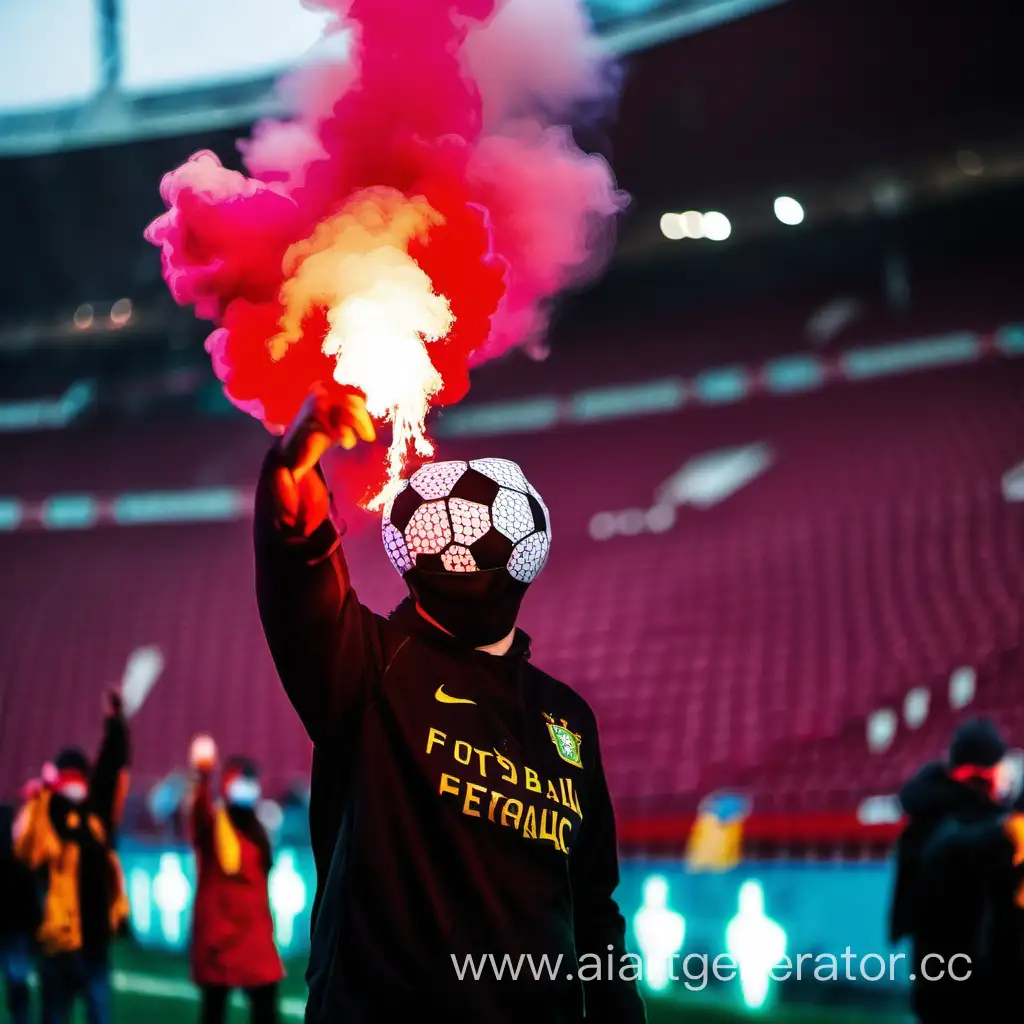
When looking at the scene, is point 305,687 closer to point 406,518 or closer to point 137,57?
point 406,518

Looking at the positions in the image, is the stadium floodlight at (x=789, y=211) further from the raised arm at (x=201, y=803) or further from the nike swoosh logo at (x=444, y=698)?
the nike swoosh logo at (x=444, y=698)

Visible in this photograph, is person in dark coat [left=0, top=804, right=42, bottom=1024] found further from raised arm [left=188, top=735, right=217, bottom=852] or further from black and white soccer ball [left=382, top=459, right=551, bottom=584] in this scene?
black and white soccer ball [left=382, top=459, right=551, bottom=584]

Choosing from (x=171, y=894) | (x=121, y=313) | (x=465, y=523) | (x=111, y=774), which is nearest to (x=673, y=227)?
(x=121, y=313)

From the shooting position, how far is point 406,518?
6.51 ft

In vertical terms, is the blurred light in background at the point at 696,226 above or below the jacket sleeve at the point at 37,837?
above

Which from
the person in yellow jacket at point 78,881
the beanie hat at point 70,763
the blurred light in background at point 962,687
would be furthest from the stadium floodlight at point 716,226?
the person in yellow jacket at point 78,881

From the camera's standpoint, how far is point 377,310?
89.2 inches

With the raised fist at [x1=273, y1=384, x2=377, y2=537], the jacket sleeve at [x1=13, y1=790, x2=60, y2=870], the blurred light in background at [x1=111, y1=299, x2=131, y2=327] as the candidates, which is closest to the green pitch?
the jacket sleeve at [x1=13, y1=790, x2=60, y2=870]

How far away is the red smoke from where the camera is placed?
2.28 metres

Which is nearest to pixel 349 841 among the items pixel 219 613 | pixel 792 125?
pixel 792 125

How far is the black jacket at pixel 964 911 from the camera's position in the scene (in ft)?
12.3

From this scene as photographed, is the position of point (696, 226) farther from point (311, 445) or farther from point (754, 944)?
point (311, 445)

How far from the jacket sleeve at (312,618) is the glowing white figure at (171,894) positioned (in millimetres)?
9421

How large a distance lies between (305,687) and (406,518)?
0.34 metres
